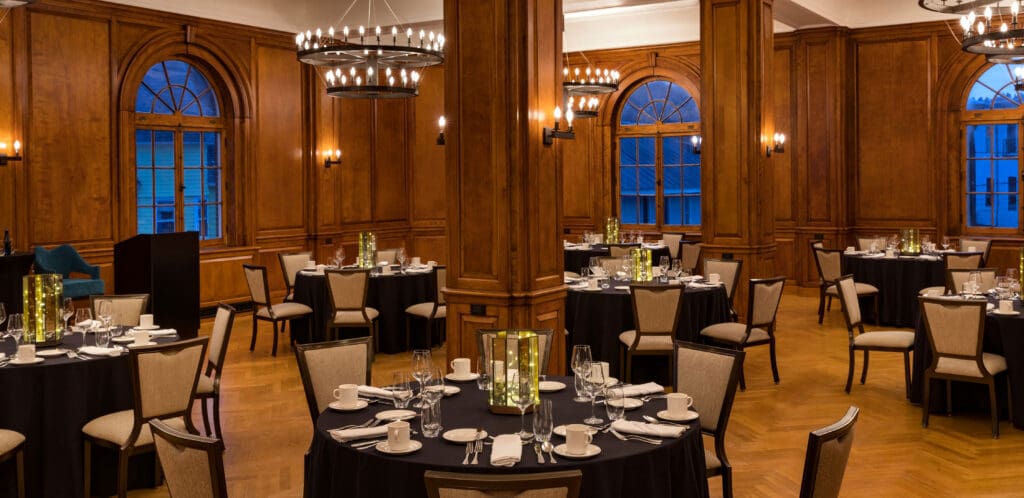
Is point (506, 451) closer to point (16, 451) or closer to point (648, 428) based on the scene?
point (648, 428)

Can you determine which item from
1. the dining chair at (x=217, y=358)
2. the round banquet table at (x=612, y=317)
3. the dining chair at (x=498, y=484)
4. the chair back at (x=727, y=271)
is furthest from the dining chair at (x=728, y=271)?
the dining chair at (x=498, y=484)

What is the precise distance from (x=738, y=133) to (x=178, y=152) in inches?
269

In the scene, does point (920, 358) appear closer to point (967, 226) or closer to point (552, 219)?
point (552, 219)

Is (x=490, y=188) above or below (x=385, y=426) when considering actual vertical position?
above

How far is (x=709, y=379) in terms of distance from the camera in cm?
463

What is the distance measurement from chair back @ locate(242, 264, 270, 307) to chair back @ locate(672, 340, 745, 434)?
5.80m

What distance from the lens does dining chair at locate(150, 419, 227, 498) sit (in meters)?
3.01

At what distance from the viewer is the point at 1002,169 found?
13008mm

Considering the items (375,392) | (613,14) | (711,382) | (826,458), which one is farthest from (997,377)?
(613,14)

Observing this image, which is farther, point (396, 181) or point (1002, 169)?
point (396, 181)

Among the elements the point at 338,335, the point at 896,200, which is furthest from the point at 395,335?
the point at 896,200

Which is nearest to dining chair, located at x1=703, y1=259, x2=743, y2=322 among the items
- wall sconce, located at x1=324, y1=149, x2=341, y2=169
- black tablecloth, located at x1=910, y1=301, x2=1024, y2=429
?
black tablecloth, located at x1=910, y1=301, x2=1024, y2=429

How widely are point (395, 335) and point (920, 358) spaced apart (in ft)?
16.1

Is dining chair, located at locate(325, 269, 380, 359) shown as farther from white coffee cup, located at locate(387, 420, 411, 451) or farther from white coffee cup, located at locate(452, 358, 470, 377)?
white coffee cup, located at locate(387, 420, 411, 451)
